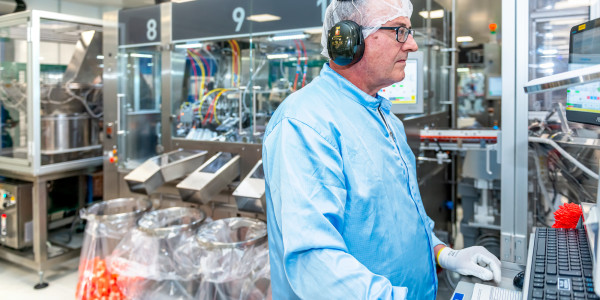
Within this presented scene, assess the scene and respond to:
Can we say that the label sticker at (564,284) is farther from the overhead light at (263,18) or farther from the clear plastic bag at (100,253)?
the clear plastic bag at (100,253)

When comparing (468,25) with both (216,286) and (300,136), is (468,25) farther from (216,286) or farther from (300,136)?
Result: (300,136)

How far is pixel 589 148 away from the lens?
1.75 m

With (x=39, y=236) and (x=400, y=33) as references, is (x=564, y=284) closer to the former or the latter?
(x=400, y=33)

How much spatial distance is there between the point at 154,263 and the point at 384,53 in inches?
74.3

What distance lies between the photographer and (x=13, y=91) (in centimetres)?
375

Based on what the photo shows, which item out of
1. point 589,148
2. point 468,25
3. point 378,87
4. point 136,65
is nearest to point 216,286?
point 378,87

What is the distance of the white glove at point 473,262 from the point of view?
1173 millimetres

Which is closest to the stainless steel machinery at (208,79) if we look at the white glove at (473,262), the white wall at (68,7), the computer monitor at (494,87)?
the computer monitor at (494,87)

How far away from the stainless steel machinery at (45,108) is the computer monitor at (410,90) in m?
2.52

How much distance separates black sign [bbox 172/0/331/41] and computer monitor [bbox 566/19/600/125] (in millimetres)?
1385

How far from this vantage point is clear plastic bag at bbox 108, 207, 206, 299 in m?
2.52

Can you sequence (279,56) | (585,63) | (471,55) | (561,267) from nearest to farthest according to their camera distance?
(561,267)
(585,63)
(279,56)
(471,55)

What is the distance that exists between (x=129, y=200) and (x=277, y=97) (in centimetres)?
121

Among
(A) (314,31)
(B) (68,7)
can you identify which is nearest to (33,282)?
(A) (314,31)
